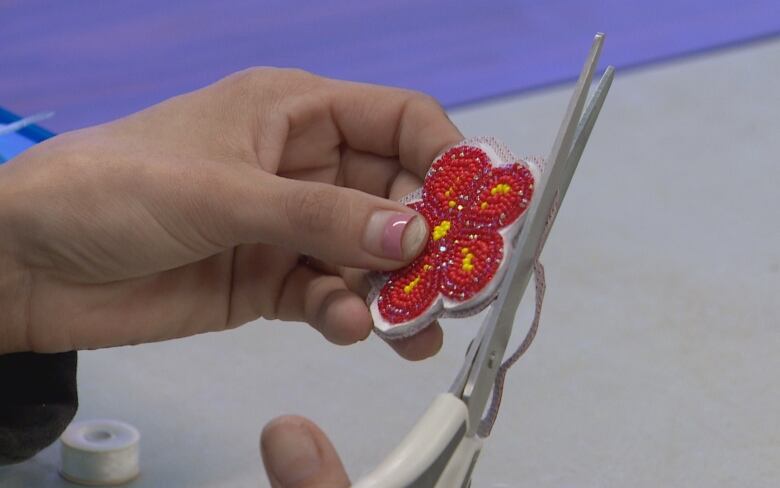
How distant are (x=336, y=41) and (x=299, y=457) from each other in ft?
4.95

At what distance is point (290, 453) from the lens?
24.5 inches

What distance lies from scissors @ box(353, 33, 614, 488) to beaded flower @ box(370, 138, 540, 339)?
21mm

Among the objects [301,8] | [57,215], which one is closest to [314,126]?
[57,215]

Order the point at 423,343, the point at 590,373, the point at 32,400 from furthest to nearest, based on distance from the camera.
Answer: the point at 590,373 → the point at 32,400 → the point at 423,343

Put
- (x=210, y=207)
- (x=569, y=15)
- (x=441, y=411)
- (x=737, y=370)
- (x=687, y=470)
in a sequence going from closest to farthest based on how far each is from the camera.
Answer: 1. (x=441, y=411)
2. (x=210, y=207)
3. (x=687, y=470)
4. (x=737, y=370)
5. (x=569, y=15)

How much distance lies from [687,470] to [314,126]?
1.36ft

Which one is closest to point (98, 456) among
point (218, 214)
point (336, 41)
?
point (218, 214)

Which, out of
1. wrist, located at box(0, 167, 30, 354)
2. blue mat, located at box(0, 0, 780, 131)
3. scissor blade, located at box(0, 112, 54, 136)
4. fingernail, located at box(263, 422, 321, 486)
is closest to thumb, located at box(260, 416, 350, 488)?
fingernail, located at box(263, 422, 321, 486)

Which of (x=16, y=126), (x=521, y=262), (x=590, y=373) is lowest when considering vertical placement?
(x=590, y=373)

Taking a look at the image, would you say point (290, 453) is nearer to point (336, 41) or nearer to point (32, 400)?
point (32, 400)

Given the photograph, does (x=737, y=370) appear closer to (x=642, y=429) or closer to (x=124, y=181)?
(x=642, y=429)

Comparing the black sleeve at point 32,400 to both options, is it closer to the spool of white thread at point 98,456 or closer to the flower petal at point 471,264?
the spool of white thread at point 98,456

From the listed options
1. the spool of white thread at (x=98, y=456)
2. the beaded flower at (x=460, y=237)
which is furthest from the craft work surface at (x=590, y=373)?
the beaded flower at (x=460, y=237)

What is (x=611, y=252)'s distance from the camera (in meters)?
1.37
